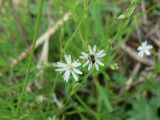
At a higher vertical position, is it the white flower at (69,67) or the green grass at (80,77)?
the green grass at (80,77)

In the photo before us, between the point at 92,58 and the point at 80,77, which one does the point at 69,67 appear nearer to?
the point at 92,58

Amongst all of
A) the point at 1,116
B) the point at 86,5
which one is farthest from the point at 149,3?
the point at 1,116

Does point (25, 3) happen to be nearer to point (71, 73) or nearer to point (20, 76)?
point (20, 76)

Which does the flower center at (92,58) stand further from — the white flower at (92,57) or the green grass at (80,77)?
the green grass at (80,77)

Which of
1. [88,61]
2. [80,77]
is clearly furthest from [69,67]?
[80,77]

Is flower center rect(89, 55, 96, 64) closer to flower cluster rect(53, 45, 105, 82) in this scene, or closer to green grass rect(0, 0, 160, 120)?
flower cluster rect(53, 45, 105, 82)

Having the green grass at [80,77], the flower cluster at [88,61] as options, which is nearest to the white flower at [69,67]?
the flower cluster at [88,61]

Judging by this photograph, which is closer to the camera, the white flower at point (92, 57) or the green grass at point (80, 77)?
the white flower at point (92, 57)

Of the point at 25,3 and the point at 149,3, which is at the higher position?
the point at 25,3
